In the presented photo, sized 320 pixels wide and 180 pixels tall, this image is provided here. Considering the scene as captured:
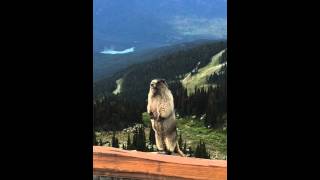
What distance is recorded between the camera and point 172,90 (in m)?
4.55

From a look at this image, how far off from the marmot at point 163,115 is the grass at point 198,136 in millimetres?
73

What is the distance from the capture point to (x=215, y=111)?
14.6ft

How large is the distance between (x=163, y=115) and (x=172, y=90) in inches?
8.3

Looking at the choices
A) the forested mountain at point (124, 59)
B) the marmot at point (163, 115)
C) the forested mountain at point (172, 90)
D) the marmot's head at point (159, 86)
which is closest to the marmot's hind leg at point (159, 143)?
the marmot at point (163, 115)

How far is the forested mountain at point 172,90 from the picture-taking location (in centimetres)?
448

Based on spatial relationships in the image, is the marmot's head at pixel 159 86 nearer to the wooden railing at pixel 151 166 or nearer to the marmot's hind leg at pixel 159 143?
the marmot's hind leg at pixel 159 143

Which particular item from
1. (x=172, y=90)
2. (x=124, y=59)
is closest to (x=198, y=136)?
(x=172, y=90)

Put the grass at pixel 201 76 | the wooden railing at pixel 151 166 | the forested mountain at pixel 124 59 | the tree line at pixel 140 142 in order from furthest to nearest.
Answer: the forested mountain at pixel 124 59, the grass at pixel 201 76, the tree line at pixel 140 142, the wooden railing at pixel 151 166

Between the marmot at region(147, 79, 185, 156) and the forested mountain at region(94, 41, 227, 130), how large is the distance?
0.06m

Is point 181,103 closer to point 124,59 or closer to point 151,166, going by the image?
point 151,166
